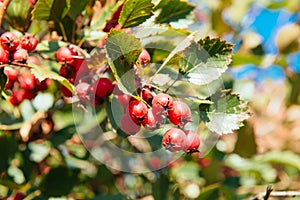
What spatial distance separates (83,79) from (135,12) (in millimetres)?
192

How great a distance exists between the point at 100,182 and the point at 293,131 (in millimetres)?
1113

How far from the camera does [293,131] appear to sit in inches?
98.7

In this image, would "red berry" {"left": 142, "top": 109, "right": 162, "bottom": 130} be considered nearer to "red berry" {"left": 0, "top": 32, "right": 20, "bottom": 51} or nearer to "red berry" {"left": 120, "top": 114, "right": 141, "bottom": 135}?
"red berry" {"left": 120, "top": 114, "right": 141, "bottom": 135}

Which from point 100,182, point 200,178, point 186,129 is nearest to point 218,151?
point 200,178

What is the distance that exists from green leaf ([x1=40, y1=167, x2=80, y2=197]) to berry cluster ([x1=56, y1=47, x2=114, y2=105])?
0.36 meters

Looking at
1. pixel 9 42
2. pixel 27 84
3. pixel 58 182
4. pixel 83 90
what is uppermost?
pixel 9 42

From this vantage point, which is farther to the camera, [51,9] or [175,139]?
[51,9]

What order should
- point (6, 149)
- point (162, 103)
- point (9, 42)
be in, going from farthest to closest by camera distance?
point (6, 149)
point (9, 42)
point (162, 103)

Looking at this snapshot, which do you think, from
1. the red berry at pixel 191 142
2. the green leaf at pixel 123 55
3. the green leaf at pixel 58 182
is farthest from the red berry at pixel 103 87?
the green leaf at pixel 58 182

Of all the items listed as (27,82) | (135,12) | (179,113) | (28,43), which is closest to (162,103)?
(179,113)

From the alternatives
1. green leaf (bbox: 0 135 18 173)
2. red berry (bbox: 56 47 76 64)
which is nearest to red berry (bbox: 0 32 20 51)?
red berry (bbox: 56 47 76 64)

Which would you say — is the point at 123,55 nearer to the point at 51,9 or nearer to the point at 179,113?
the point at 179,113

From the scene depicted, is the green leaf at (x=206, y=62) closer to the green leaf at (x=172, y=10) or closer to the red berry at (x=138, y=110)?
the red berry at (x=138, y=110)

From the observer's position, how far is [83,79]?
118cm
